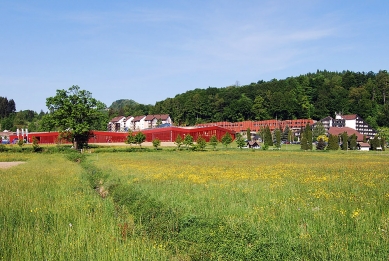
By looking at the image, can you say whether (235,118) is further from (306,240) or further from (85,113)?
(306,240)

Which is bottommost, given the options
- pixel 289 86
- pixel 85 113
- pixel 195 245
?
pixel 195 245

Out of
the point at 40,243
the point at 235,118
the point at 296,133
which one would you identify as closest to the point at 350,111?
the point at 296,133

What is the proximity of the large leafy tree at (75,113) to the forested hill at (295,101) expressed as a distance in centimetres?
9950

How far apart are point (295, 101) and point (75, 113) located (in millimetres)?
110788

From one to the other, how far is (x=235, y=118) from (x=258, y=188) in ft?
478

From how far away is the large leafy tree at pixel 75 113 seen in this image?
211ft

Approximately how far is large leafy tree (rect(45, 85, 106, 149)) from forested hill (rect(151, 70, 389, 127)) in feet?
326

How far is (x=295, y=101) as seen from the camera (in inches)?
5960

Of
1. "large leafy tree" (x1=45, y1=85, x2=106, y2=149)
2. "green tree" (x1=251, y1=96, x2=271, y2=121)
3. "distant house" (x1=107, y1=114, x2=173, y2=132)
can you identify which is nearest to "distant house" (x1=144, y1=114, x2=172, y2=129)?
A: "distant house" (x1=107, y1=114, x2=173, y2=132)

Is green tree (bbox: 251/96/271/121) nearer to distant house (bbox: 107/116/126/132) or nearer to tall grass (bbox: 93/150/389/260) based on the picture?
distant house (bbox: 107/116/126/132)

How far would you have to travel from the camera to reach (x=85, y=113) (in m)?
66.8

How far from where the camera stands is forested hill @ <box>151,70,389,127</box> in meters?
145

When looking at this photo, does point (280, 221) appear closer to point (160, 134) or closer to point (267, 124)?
point (160, 134)

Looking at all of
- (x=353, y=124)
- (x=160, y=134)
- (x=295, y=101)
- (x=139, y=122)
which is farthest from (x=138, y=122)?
(x=353, y=124)
